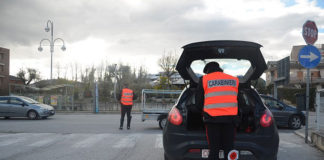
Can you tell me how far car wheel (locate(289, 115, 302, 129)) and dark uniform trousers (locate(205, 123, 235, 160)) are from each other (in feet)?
33.9

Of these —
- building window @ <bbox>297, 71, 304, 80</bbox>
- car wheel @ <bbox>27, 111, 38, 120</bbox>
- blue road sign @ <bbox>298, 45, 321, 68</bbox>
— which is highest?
building window @ <bbox>297, 71, 304, 80</bbox>

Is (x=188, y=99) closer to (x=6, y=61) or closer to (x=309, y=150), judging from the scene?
(x=309, y=150)

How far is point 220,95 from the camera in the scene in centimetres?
406

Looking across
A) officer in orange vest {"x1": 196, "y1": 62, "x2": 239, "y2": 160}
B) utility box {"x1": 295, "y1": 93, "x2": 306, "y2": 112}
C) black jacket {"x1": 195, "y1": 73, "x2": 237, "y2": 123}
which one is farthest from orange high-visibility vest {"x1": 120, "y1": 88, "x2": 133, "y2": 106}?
officer in orange vest {"x1": 196, "y1": 62, "x2": 239, "y2": 160}

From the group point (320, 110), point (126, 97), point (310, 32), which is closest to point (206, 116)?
point (310, 32)

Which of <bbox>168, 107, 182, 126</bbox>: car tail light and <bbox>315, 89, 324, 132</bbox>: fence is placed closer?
<bbox>168, 107, 182, 126</bbox>: car tail light

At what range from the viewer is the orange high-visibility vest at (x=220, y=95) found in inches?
158

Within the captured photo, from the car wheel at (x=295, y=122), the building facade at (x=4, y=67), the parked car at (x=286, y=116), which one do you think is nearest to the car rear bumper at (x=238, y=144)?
the parked car at (x=286, y=116)

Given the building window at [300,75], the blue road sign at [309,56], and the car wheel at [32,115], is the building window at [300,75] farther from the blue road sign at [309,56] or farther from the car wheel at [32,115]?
the blue road sign at [309,56]

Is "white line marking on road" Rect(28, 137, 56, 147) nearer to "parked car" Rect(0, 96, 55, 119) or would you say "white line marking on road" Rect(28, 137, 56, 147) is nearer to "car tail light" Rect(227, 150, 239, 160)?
"car tail light" Rect(227, 150, 239, 160)

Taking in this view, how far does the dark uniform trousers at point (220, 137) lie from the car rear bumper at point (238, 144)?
45 centimetres

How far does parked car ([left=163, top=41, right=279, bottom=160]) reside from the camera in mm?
4473

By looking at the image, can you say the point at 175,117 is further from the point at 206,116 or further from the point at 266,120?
the point at 266,120

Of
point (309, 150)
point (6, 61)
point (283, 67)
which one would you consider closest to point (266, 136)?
point (309, 150)
